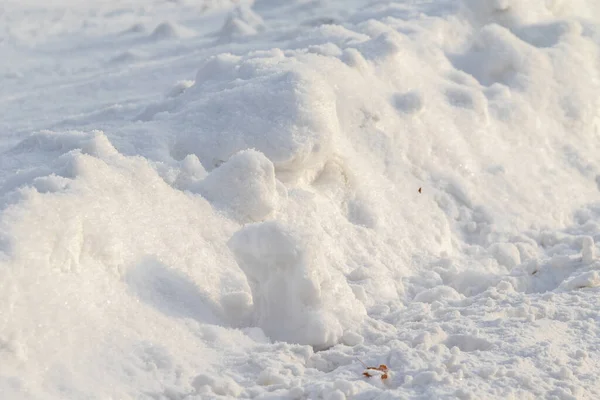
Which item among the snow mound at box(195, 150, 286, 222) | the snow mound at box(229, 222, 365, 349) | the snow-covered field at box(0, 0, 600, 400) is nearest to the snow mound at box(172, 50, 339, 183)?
the snow-covered field at box(0, 0, 600, 400)

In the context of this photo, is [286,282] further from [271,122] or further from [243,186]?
[271,122]

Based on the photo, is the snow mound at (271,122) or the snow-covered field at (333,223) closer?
the snow-covered field at (333,223)

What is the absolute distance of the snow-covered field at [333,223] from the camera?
9.59 feet

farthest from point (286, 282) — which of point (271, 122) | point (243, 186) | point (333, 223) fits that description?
point (271, 122)

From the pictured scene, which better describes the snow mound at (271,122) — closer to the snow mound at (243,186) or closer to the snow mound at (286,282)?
the snow mound at (243,186)

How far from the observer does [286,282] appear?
3.41 meters

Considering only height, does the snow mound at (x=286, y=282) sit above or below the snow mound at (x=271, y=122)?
below

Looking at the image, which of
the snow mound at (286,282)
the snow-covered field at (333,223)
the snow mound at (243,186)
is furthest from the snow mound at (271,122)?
the snow mound at (286,282)

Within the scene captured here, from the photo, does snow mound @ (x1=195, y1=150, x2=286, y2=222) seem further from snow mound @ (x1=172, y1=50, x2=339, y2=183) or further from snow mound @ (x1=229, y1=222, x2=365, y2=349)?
snow mound @ (x1=229, y1=222, x2=365, y2=349)

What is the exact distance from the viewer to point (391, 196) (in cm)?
471

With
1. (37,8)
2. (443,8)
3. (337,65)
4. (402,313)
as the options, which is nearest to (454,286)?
(402,313)

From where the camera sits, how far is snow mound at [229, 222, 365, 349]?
3.35 m

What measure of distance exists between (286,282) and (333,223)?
885 millimetres

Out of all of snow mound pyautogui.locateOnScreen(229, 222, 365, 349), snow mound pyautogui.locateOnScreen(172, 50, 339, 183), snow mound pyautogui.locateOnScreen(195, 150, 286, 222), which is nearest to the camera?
snow mound pyautogui.locateOnScreen(229, 222, 365, 349)
